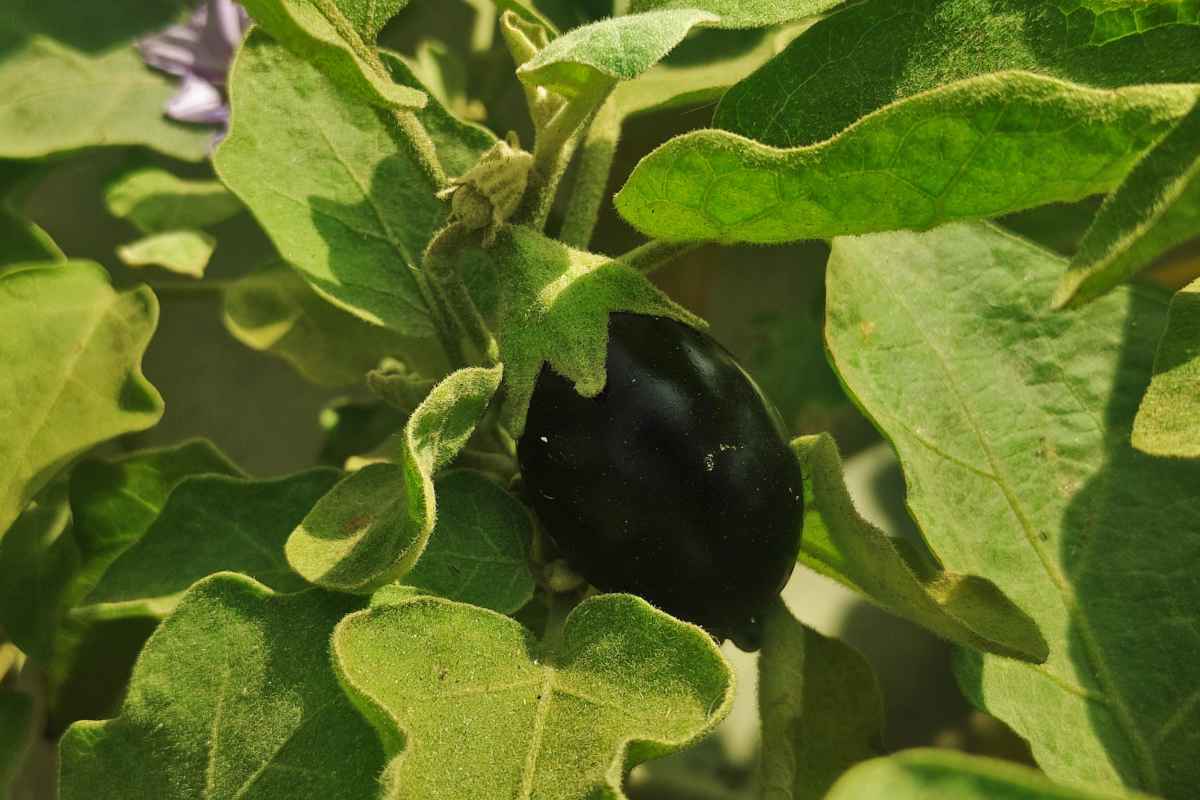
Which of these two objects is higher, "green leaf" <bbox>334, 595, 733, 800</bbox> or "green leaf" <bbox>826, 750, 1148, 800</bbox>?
"green leaf" <bbox>826, 750, 1148, 800</bbox>

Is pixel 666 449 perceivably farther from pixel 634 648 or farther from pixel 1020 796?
pixel 1020 796

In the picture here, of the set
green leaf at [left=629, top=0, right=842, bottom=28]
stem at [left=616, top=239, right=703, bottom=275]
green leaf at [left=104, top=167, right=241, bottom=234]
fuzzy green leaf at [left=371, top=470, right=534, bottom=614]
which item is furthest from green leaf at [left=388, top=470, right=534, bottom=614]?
green leaf at [left=104, top=167, right=241, bottom=234]

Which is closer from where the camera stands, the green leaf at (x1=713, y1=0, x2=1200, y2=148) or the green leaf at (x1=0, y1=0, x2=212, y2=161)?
the green leaf at (x1=713, y1=0, x2=1200, y2=148)

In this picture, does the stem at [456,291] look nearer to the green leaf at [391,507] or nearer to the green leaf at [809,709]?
the green leaf at [391,507]

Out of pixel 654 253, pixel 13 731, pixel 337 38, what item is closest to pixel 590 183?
pixel 654 253

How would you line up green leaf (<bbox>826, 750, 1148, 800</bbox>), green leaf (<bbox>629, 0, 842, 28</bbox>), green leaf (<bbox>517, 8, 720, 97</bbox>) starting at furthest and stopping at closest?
1. green leaf (<bbox>629, 0, 842, 28</bbox>)
2. green leaf (<bbox>517, 8, 720, 97</bbox>)
3. green leaf (<bbox>826, 750, 1148, 800</bbox>)

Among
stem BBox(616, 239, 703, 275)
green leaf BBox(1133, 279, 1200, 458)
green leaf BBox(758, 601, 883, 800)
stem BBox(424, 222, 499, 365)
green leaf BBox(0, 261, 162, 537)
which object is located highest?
green leaf BBox(1133, 279, 1200, 458)

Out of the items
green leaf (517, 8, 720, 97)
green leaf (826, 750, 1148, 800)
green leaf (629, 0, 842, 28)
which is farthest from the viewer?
green leaf (629, 0, 842, 28)

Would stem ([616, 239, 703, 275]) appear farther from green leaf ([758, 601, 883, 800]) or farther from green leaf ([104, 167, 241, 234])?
green leaf ([104, 167, 241, 234])
